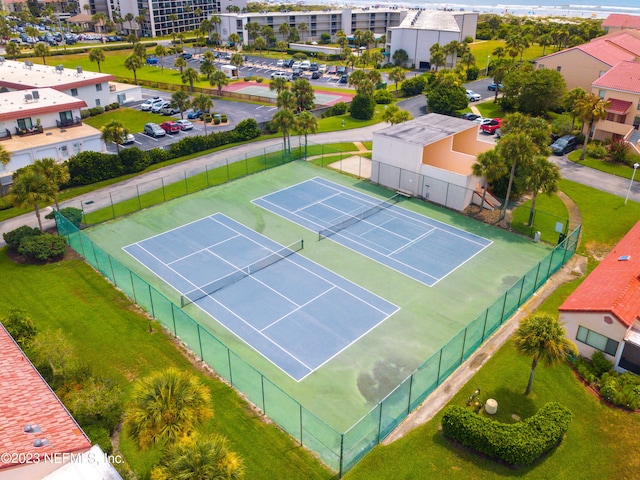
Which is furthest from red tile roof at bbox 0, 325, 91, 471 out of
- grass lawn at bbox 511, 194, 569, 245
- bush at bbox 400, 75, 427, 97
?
bush at bbox 400, 75, 427, 97

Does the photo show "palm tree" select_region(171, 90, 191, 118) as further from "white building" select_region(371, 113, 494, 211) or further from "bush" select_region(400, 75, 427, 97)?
"bush" select_region(400, 75, 427, 97)

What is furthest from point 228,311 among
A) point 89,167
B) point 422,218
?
point 89,167

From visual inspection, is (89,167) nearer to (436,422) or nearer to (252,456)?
(252,456)

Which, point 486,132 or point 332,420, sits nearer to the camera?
point 332,420

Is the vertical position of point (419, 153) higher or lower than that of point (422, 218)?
higher

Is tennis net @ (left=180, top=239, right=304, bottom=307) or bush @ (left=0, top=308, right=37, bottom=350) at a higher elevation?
bush @ (left=0, top=308, right=37, bottom=350)

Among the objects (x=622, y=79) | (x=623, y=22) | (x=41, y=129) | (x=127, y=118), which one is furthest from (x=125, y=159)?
(x=623, y=22)

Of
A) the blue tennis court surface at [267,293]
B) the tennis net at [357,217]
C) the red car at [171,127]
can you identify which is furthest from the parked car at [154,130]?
the tennis net at [357,217]
